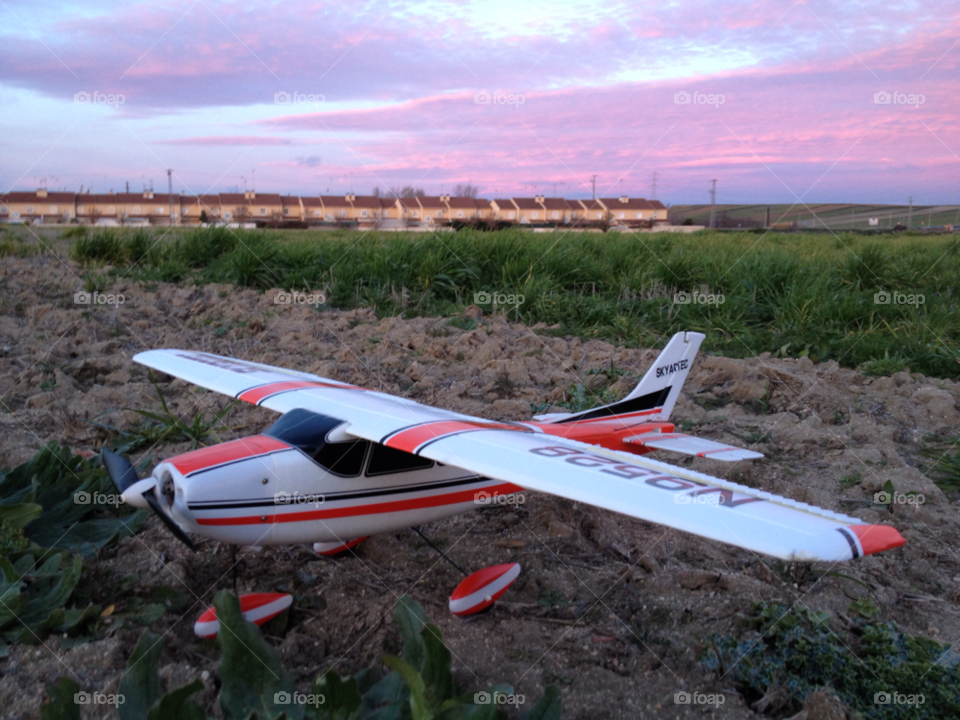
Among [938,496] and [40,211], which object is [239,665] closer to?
[938,496]

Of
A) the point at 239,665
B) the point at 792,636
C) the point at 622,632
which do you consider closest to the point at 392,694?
the point at 239,665

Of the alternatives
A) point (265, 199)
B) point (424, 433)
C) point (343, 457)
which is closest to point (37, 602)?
point (343, 457)

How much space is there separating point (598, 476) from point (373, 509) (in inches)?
63.3

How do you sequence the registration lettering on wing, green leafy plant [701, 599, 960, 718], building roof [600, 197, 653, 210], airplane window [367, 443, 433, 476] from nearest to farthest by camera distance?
the registration lettering on wing → green leafy plant [701, 599, 960, 718] → airplane window [367, 443, 433, 476] → building roof [600, 197, 653, 210]

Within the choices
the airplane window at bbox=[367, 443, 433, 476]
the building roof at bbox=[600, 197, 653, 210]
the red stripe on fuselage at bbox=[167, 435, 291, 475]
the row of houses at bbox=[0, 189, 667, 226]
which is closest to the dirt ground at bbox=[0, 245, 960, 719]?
the airplane window at bbox=[367, 443, 433, 476]

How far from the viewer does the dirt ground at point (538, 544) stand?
130 inches

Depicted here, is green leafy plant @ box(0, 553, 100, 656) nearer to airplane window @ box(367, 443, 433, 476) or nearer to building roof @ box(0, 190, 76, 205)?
airplane window @ box(367, 443, 433, 476)

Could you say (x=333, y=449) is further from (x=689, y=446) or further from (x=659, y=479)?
(x=689, y=446)

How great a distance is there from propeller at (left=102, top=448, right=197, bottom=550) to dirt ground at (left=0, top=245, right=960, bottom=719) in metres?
0.57

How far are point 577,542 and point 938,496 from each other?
10.1 ft

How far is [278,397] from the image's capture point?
4.31 meters

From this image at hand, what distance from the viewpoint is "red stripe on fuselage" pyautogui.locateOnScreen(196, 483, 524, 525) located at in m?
3.46

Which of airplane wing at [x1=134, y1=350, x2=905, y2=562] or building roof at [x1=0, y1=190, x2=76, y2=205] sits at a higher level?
building roof at [x1=0, y1=190, x2=76, y2=205]

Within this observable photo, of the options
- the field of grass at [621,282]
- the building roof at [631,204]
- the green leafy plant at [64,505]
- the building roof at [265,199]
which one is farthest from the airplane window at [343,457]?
the building roof at [265,199]
